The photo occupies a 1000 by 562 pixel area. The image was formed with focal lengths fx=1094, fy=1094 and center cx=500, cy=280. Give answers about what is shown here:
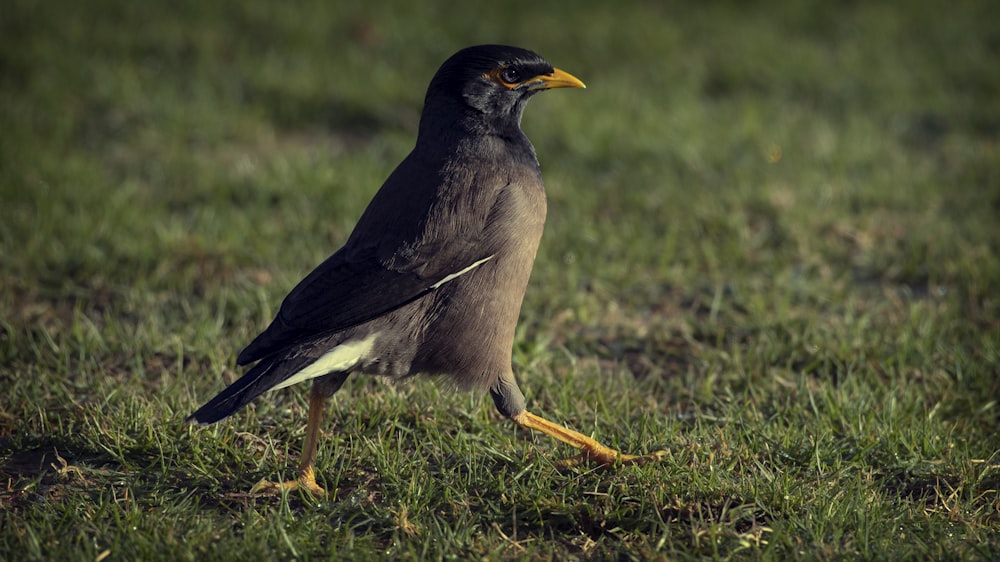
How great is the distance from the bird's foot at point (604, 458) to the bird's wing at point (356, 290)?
0.79 meters

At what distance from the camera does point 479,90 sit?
4.23m

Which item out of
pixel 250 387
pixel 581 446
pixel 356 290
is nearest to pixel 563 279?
pixel 581 446

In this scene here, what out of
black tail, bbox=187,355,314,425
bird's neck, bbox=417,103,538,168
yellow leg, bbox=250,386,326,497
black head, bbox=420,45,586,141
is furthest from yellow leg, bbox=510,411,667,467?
black head, bbox=420,45,586,141

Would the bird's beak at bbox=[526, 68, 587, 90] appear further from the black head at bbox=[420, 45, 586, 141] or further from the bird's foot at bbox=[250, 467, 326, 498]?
the bird's foot at bbox=[250, 467, 326, 498]

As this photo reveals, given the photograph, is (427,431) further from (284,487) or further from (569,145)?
(569,145)

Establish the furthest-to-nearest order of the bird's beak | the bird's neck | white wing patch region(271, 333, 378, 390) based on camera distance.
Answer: the bird's beak, the bird's neck, white wing patch region(271, 333, 378, 390)

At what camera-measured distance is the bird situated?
3.80 m

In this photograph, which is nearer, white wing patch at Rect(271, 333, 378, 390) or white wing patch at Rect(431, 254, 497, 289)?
white wing patch at Rect(271, 333, 378, 390)

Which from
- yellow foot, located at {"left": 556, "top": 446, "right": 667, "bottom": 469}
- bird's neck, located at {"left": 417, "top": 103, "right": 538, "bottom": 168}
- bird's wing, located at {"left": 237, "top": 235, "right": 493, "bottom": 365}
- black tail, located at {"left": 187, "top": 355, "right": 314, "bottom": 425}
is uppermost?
bird's neck, located at {"left": 417, "top": 103, "right": 538, "bottom": 168}

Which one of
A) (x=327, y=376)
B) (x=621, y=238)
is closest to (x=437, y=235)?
(x=327, y=376)

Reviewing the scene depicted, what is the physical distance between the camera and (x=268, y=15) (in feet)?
30.7

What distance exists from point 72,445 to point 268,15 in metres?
5.99

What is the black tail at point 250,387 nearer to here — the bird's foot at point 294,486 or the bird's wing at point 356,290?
the bird's wing at point 356,290

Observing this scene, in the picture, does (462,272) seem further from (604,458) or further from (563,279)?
(563,279)
